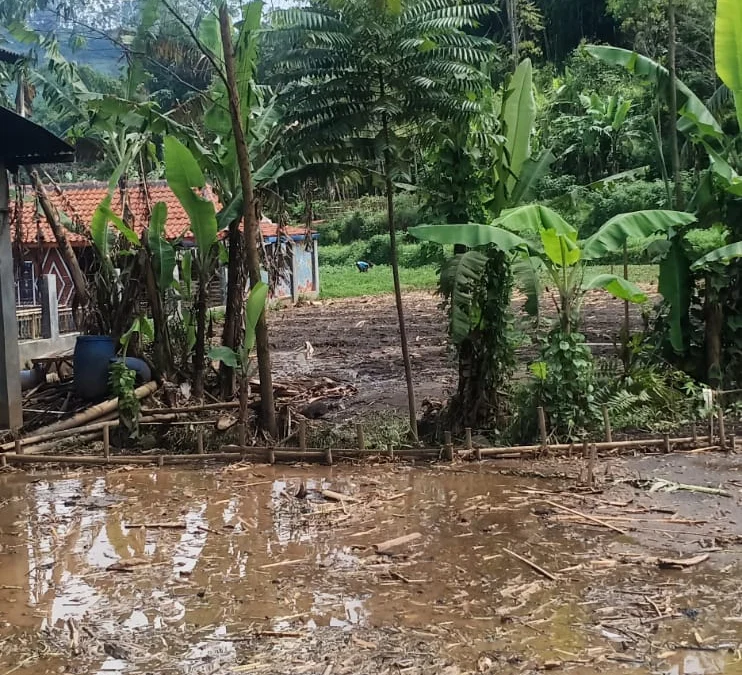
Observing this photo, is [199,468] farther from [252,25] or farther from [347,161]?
[252,25]

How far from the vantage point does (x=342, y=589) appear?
4785 millimetres

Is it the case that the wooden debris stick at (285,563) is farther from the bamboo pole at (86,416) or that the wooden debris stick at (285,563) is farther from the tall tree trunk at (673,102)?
the tall tree trunk at (673,102)

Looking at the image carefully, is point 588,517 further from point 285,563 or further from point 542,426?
point 285,563

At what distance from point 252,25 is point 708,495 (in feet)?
21.7

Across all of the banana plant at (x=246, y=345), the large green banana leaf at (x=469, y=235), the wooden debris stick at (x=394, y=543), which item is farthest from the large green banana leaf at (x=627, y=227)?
the wooden debris stick at (x=394, y=543)

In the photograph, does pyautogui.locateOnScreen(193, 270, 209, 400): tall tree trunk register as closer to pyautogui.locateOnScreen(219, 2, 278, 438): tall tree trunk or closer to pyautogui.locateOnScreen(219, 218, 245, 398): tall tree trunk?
pyautogui.locateOnScreen(219, 218, 245, 398): tall tree trunk

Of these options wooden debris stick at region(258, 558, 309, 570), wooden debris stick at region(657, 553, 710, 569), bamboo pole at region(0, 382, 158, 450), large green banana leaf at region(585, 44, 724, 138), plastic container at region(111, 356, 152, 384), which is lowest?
wooden debris stick at region(258, 558, 309, 570)

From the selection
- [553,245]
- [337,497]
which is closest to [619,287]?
[553,245]

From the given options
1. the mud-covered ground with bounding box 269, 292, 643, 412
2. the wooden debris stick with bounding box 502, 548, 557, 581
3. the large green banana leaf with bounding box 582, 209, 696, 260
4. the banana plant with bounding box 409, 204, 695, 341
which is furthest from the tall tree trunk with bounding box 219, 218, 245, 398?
Result: the wooden debris stick with bounding box 502, 548, 557, 581

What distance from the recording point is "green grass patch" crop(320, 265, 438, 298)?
28031 mm

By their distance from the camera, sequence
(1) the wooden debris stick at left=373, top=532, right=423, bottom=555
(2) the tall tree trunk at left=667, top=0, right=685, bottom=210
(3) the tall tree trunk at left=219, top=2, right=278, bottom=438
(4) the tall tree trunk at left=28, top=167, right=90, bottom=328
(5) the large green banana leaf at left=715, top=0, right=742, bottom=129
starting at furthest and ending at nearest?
(4) the tall tree trunk at left=28, top=167, right=90, bottom=328 → (2) the tall tree trunk at left=667, top=0, right=685, bottom=210 → (5) the large green banana leaf at left=715, top=0, right=742, bottom=129 → (3) the tall tree trunk at left=219, top=2, right=278, bottom=438 → (1) the wooden debris stick at left=373, top=532, right=423, bottom=555

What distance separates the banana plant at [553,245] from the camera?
7777mm

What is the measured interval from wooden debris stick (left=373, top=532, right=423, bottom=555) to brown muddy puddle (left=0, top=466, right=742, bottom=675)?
63 mm

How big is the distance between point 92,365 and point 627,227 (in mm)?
6535
